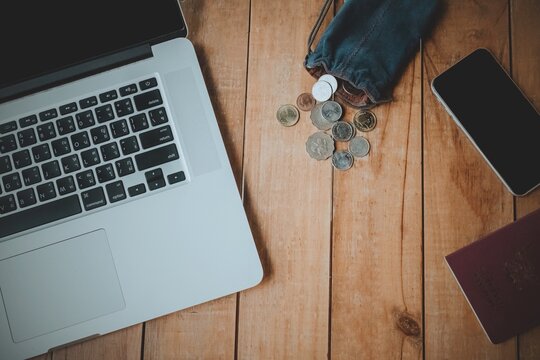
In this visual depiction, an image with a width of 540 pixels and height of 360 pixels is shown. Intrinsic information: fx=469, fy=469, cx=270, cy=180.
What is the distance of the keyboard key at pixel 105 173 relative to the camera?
62 cm

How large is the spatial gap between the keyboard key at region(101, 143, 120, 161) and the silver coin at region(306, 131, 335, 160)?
27 centimetres

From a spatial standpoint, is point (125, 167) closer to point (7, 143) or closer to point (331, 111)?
point (7, 143)

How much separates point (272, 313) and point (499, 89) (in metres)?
0.46

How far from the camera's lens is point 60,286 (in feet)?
2.06

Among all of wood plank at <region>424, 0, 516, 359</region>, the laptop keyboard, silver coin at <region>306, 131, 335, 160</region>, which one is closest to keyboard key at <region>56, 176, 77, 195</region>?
the laptop keyboard

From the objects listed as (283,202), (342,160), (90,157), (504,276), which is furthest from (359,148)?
(90,157)

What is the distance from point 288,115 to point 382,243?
0.76ft

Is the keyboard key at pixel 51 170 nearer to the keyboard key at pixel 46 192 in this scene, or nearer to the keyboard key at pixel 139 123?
the keyboard key at pixel 46 192

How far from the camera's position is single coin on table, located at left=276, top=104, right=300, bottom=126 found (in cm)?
70

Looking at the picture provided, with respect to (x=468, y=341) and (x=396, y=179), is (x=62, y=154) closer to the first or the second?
(x=396, y=179)

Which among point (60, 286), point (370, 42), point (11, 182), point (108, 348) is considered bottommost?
point (108, 348)

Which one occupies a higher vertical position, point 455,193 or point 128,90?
point 128,90

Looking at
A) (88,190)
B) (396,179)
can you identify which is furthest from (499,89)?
(88,190)

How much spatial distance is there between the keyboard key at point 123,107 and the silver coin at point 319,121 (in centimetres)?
26
